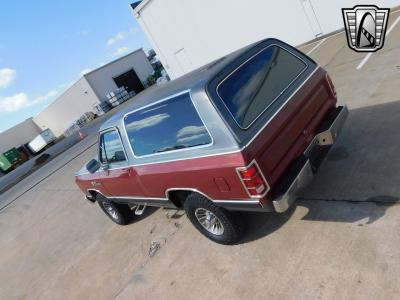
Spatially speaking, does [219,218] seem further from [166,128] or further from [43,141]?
[43,141]

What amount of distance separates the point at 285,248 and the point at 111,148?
2907mm

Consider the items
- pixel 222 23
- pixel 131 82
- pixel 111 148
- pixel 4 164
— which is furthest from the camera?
pixel 131 82

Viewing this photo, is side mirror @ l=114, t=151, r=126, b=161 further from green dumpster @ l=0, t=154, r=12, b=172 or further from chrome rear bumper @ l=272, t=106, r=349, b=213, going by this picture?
green dumpster @ l=0, t=154, r=12, b=172

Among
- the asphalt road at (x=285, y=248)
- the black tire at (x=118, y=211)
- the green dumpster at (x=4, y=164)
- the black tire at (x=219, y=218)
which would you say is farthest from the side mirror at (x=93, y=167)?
the green dumpster at (x=4, y=164)

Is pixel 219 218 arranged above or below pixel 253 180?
below

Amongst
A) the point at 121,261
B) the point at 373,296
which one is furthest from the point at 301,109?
the point at 121,261

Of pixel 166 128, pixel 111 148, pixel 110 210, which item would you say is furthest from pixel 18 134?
pixel 166 128

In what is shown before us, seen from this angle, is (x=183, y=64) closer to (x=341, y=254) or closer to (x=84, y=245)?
(x=84, y=245)

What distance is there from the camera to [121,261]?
5488 millimetres

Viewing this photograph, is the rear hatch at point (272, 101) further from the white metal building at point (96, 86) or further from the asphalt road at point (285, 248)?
the white metal building at point (96, 86)

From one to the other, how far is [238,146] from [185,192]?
4.34 feet

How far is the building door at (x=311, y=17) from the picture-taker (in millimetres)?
14672

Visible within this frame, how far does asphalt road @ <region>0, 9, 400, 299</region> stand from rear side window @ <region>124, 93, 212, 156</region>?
145 centimetres

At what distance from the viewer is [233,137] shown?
3490 millimetres
